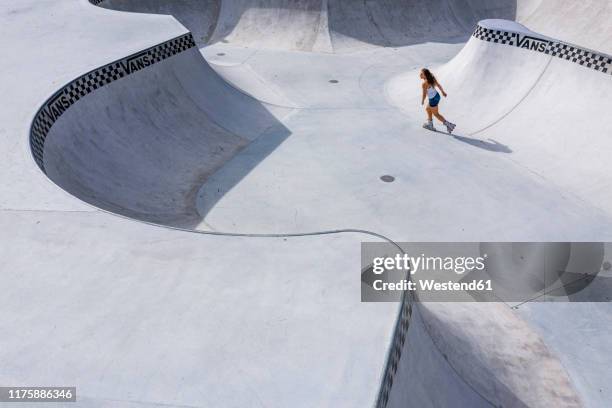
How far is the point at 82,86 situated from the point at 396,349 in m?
8.19

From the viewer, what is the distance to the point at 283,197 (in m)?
9.37

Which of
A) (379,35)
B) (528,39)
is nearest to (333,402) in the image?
(528,39)

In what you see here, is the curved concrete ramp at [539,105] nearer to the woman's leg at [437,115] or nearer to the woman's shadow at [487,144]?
the woman's shadow at [487,144]

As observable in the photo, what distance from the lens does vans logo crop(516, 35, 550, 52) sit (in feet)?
38.3

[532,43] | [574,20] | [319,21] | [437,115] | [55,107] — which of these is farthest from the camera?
[319,21]

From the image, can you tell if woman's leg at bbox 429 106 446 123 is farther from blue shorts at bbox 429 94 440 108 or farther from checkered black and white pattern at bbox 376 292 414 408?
checkered black and white pattern at bbox 376 292 414 408

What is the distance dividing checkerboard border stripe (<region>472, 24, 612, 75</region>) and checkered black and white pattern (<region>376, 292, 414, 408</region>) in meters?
8.43

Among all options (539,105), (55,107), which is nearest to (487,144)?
(539,105)

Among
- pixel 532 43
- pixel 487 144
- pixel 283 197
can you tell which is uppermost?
pixel 532 43

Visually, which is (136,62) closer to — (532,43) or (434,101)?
(434,101)

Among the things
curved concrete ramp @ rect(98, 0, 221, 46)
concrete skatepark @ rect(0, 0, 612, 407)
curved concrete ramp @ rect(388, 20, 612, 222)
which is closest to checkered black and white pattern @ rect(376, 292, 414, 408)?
concrete skatepark @ rect(0, 0, 612, 407)

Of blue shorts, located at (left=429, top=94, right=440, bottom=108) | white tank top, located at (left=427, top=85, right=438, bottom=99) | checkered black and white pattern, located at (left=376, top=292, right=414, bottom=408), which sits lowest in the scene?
blue shorts, located at (left=429, top=94, right=440, bottom=108)

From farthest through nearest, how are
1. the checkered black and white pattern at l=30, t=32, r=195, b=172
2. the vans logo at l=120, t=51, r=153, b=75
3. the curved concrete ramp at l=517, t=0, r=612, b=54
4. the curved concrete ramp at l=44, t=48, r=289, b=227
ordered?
the curved concrete ramp at l=517, t=0, r=612, b=54, the vans logo at l=120, t=51, r=153, b=75, the curved concrete ramp at l=44, t=48, r=289, b=227, the checkered black and white pattern at l=30, t=32, r=195, b=172

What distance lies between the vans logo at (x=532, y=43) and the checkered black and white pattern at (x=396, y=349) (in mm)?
9368
